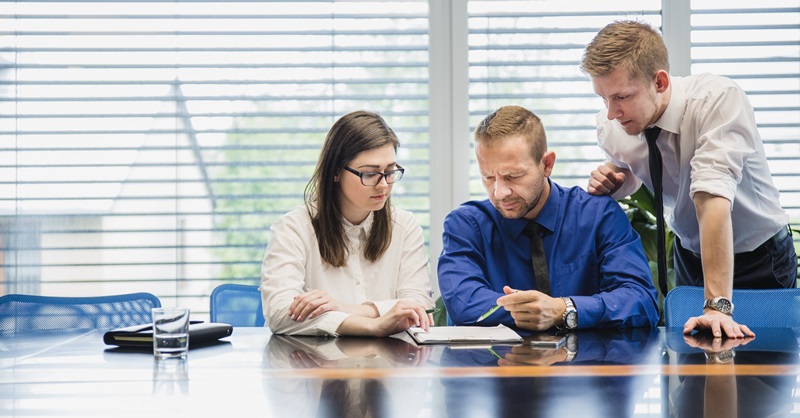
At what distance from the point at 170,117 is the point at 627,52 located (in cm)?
220

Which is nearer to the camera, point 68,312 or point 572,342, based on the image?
point 572,342

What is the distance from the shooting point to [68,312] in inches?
102

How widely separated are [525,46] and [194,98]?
59.1 inches

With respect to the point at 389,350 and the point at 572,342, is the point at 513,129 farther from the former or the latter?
the point at 389,350

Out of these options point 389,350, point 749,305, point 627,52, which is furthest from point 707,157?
point 389,350

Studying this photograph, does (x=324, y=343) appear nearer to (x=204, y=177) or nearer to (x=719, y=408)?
(x=719, y=408)

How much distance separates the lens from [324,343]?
5.83 ft

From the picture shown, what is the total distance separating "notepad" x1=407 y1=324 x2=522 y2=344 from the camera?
167 centimetres

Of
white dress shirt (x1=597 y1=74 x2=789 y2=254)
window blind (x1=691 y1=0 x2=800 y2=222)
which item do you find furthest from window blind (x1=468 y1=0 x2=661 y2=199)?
white dress shirt (x1=597 y1=74 x2=789 y2=254)

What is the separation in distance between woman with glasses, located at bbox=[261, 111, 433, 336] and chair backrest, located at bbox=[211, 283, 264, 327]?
2.33 feet

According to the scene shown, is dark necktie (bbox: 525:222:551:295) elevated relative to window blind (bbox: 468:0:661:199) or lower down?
lower down

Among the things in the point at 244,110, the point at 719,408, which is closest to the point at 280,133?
the point at 244,110

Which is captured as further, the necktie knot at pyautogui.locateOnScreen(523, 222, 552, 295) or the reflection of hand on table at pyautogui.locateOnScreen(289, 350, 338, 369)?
the necktie knot at pyautogui.locateOnScreen(523, 222, 552, 295)

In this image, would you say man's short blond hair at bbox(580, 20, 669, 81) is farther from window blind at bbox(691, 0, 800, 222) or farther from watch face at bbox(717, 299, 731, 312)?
window blind at bbox(691, 0, 800, 222)
